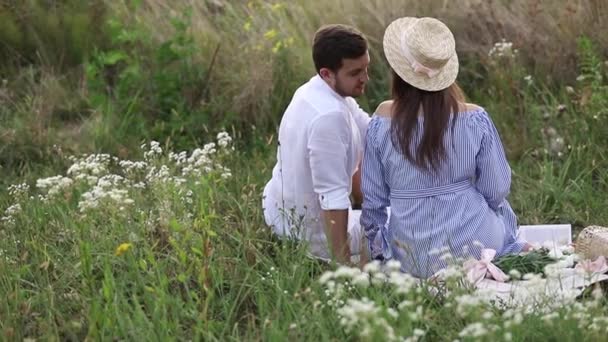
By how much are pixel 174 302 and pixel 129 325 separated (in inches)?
7.9

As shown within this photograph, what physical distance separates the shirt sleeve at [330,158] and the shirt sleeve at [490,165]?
1.76 ft

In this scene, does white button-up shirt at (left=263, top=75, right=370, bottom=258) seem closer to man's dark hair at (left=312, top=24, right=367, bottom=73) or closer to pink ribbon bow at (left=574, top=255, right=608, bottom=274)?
man's dark hair at (left=312, top=24, right=367, bottom=73)

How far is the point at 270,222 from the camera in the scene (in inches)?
191

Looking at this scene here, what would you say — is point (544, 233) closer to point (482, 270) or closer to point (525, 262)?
point (525, 262)

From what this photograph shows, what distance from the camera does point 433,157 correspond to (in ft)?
14.4

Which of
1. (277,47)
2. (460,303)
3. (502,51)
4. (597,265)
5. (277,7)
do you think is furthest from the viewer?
(277,7)

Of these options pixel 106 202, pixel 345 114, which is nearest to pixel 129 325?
pixel 106 202

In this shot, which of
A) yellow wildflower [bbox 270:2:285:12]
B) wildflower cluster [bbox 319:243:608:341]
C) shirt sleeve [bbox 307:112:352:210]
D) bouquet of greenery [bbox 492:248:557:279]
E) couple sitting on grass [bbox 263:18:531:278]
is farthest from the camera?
yellow wildflower [bbox 270:2:285:12]

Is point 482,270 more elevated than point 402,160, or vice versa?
point 402,160

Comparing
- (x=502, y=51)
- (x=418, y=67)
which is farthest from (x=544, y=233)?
(x=502, y=51)

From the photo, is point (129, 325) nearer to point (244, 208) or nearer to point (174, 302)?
point (174, 302)

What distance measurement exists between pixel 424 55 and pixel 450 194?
1.83 ft

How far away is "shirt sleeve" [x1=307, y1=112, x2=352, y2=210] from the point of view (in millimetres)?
4516

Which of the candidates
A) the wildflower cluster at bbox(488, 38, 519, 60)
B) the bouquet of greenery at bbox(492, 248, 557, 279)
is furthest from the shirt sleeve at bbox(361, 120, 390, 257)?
the wildflower cluster at bbox(488, 38, 519, 60)
